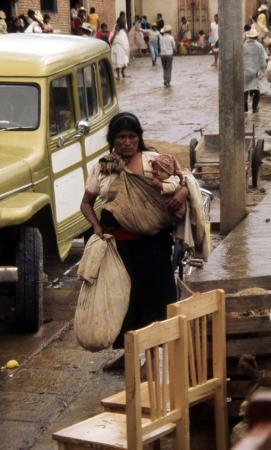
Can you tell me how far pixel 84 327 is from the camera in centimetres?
614

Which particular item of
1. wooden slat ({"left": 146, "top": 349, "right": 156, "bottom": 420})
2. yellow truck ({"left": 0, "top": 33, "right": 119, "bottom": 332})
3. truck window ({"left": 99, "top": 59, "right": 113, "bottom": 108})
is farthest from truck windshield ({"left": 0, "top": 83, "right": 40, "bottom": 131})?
wooden slat ({"left": 146, "top": 349, "right": 156, "bottom": 420})

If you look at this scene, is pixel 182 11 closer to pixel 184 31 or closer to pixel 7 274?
pixel 184 31

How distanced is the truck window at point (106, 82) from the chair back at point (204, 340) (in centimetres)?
600

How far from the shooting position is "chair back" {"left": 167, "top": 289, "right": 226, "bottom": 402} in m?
4.89

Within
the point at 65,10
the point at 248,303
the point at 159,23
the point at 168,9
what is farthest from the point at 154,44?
the point at 248,303

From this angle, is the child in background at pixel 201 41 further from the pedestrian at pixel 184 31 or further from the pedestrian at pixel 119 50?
the pedestrian at pixel 119 50

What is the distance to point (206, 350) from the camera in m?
5.02

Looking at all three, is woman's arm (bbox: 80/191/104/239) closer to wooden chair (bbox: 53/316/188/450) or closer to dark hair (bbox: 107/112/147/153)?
dark hair (bbox: 107/112/147/153)

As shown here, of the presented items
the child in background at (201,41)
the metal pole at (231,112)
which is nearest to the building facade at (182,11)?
the child in background at (201,41)

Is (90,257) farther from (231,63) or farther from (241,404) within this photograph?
(231,63)

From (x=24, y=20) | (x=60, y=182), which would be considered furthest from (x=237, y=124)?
(x=24, y=20)

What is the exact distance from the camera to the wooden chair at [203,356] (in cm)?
487

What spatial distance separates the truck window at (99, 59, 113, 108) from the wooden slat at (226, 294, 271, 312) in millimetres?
5732

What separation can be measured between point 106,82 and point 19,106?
2.09 meters
